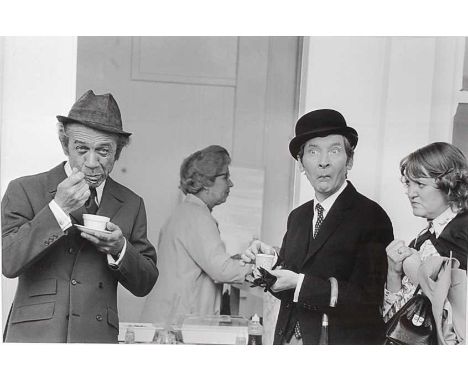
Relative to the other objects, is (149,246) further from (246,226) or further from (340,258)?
(340,258)

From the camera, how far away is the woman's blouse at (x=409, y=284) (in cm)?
305

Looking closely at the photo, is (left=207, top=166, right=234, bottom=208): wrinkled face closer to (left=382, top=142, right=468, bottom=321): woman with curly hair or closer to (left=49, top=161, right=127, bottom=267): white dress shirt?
(left=49, top=161, right=127, bottom=267): white dress shirt

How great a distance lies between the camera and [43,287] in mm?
2889

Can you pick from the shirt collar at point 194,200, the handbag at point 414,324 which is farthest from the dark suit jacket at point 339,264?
the shirt collar at point 194,200

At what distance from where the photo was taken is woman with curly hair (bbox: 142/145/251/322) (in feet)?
9.76

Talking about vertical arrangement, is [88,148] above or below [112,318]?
above

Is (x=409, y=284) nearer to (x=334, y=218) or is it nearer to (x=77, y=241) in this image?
(x=334, y=218)

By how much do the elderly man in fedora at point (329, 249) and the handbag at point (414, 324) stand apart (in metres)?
0.09

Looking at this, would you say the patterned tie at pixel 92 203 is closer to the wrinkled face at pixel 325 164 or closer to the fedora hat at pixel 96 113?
the fedora hat at pixel 96 113

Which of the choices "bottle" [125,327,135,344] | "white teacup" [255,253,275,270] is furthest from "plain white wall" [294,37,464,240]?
"bottle" [125,327,135,344]

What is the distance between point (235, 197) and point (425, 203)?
745 mm

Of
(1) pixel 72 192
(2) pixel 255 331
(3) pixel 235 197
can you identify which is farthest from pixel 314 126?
(1) pixel 72 192

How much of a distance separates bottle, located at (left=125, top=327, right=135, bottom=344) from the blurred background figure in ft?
3.20
